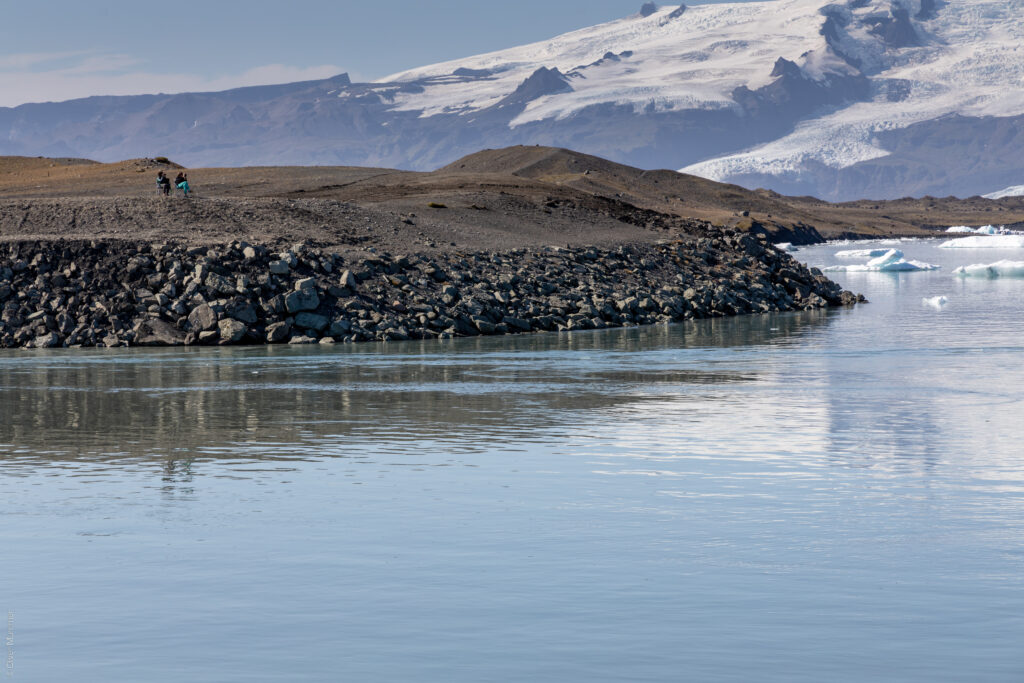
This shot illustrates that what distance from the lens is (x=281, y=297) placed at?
45750mm

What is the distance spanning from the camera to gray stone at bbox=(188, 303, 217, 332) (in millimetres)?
44219

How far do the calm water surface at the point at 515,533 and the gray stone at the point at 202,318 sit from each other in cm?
1268

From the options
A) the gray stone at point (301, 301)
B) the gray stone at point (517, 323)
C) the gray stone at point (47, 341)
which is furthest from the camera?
the gray stone at point (517, 323)

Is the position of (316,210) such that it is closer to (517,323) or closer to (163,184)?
(163,184)

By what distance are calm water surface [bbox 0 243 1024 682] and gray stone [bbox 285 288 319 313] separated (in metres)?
13.8

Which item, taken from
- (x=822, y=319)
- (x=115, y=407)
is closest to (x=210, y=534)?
(x=115, y=407)

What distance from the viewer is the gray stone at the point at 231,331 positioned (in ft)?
144

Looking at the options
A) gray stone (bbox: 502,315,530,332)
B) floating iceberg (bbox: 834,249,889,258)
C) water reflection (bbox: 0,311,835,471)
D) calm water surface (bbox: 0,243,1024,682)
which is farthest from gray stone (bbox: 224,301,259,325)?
floating iceberg (bbox: 834,249,889,258)

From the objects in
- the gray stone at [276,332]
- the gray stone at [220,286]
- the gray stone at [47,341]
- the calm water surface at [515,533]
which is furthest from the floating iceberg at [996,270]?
the gray stone at [47,341]

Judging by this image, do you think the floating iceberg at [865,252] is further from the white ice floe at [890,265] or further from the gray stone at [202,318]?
the gray stone at [202,318]

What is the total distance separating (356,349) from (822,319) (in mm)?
24741

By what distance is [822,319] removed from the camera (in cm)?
5841

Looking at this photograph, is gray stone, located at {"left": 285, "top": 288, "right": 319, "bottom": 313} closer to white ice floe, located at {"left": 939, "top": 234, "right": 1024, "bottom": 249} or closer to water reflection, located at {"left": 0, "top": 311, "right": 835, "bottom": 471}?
water reflection, located at {"left": 0, "top": 311, "right": 835, "bottom": 471}

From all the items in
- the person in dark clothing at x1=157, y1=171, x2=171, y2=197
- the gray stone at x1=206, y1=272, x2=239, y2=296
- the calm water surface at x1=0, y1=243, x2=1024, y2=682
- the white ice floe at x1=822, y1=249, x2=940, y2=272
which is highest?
the person in dark clothing at x1=157, y1=171, x2=171, y2=197
